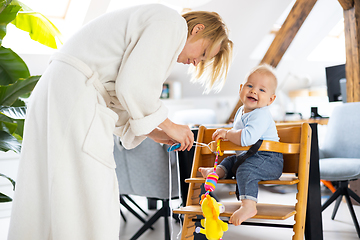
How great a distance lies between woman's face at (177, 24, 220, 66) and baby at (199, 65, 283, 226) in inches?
16.8

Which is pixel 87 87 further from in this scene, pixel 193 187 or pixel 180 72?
pixel 180 72

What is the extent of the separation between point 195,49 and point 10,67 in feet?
3.98

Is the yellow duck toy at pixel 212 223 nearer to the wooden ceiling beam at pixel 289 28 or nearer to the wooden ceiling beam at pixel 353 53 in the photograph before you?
the wooden ceiling beam at pixel 353 53

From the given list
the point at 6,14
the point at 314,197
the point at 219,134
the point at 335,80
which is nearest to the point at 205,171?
the point at 219,134

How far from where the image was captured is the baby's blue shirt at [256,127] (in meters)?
1.30

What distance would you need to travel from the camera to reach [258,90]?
142 centimetres

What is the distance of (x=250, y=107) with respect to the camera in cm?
145

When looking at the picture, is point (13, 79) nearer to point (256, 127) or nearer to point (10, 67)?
point (10, 67)

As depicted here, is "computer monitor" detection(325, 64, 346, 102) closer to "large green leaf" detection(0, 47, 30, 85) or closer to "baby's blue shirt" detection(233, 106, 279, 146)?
"baby's blue shirt" detection(233, 106, 279, 146)

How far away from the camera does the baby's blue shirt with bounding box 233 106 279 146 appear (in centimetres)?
130

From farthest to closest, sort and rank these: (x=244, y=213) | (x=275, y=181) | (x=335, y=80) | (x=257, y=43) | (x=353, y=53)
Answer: (x=257, y=43)
(x=335, y=80)
(x=353, y=53)
(x=275, y=181)
(x=244, y=213)

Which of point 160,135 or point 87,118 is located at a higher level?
point 87,118

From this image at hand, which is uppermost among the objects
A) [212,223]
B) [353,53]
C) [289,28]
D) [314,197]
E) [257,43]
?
[289,28]

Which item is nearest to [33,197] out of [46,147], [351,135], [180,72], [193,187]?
[46,147]
